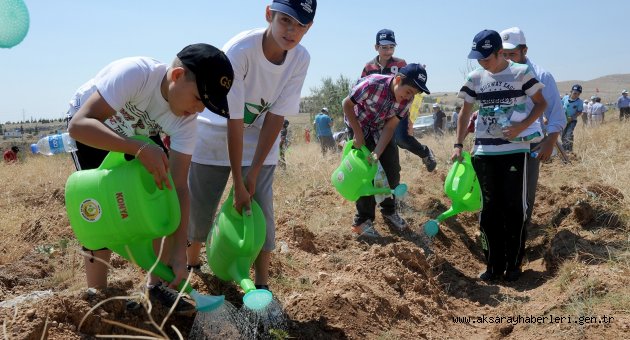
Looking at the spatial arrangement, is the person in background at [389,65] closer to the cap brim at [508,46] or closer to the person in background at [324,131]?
the cap brim at [508,46]

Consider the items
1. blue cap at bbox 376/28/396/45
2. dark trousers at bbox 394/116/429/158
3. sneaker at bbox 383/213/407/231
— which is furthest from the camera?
dark trousers at bbox 394/116/429/158

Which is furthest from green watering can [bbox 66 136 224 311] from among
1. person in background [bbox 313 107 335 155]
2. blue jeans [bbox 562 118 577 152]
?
person in background [bbox 313 107 335 155]

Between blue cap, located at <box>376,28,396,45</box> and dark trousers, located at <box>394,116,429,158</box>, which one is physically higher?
blue cap, located at <box>376,28,396,45</box>

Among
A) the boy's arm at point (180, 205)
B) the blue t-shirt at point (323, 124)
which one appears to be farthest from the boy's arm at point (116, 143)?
the blue t-shirt at point (323, 124)

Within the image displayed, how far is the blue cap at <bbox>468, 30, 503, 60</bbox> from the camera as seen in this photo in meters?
4.00

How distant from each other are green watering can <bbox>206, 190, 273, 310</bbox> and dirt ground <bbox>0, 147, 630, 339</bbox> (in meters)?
0.32

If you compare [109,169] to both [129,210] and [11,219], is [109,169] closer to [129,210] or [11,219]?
[129,210]

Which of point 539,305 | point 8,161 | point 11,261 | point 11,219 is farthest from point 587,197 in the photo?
point 8,161

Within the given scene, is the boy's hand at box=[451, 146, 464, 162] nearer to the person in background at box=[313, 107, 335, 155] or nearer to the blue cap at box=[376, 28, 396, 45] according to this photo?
the blue cap at box=[376, 28, 396, 45]

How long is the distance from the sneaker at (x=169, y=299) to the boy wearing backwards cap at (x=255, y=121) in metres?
0.53

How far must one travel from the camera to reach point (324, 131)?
13.4 metres

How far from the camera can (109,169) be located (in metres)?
2.33

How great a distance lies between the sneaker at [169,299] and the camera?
2.47 metres

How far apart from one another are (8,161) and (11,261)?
9.73 metres
